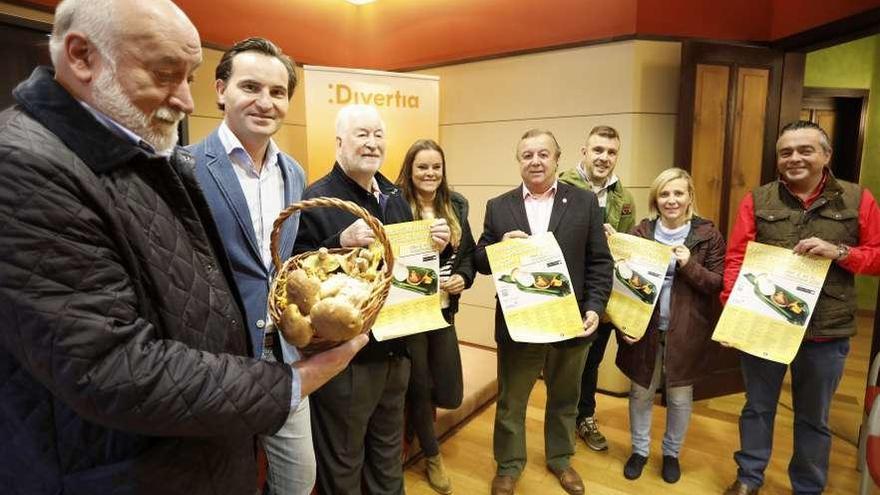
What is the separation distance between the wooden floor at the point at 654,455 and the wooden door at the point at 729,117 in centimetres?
44

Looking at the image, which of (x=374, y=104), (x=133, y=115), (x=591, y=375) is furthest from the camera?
(x=374, y=104)

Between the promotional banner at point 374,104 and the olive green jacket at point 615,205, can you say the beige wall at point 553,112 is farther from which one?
the olive green jacket at point 615,205

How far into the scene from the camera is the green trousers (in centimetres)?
230

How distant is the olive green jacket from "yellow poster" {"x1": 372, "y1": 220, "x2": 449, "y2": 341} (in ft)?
4.01

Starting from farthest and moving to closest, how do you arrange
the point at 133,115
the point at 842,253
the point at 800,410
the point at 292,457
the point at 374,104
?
the point at 374,104 → the point at 800,410 → the point at 842,253 → the point at 292,457 → the point at 133,115

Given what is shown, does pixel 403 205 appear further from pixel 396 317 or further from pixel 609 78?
pixel 609 78

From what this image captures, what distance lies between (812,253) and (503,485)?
167 cm

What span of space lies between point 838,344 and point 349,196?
209cm

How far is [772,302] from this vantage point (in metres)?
2.07

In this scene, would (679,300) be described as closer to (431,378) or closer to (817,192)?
(817,192)

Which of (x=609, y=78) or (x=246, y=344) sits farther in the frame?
(x=609, y=78)

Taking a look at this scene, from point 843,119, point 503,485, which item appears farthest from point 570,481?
point 843,119

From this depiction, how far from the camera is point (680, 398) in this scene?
2463mm

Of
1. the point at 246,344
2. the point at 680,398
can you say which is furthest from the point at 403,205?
the point at 680,398
